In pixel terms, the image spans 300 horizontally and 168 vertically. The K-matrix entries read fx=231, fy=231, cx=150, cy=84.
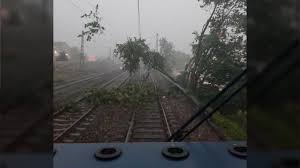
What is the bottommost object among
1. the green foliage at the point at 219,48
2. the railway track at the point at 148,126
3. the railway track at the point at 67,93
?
the railway track at the point at 148,126

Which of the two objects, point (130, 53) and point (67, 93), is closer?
point (67, 93)

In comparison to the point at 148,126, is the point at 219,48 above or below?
above

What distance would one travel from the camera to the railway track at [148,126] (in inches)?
194

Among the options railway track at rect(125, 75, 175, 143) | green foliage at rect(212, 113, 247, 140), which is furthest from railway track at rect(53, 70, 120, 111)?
green foliage at rect(212, 113, 247, 140)

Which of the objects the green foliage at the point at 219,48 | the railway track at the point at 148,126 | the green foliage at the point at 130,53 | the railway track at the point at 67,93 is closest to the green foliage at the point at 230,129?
the railway track at the point at 148,126

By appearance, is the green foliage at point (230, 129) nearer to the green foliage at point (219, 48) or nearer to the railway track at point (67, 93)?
the green foliage at point (219, 48)

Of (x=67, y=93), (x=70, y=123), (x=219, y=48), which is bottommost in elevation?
(x=70, y=123)

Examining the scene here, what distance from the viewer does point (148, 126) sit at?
5.86 meters

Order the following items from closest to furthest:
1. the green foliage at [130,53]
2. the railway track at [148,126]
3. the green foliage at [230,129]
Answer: the railway track at [148,126], the green foliage at [230,129], the green foliage at [130,53]

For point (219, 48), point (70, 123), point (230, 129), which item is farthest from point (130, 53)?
point (230, 129)

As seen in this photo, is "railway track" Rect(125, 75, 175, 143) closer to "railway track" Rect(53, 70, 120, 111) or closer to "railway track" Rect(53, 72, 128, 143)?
"railway track" Rect(53, 72, 128, 143)

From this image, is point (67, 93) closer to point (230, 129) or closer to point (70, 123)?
point (70, 123)

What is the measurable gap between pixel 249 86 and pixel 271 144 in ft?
0.92

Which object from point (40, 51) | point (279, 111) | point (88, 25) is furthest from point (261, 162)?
point (88, 25)
